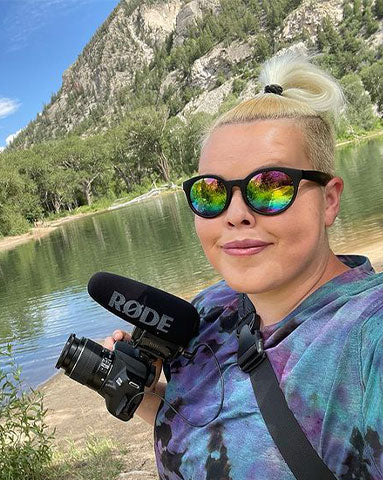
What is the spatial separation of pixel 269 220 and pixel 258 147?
0.17m

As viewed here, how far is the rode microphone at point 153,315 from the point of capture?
57.6 inches

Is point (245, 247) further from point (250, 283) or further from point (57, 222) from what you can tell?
point (57, 222)

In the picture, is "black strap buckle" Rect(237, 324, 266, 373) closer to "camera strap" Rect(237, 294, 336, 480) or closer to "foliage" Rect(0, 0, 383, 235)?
"camera strap" Rect(237, 294, 336, 480)

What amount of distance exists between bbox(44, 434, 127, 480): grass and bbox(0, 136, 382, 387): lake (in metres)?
3.70

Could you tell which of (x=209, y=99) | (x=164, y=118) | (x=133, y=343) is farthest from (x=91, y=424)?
(x=209, y=99)

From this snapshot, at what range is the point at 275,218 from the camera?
1136 mm

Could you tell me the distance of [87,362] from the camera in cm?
160

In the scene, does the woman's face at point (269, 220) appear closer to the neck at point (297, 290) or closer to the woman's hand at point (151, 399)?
the neck at point (297, 290)

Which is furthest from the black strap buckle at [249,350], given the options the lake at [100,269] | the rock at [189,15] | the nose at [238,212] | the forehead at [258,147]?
the rock at [189,15]

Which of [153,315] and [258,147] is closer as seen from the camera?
[258,147]

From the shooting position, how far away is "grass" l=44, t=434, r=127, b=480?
3373 millimetres

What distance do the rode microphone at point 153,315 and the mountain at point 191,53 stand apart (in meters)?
60.0

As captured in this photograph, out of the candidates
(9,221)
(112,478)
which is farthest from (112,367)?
(9,221)

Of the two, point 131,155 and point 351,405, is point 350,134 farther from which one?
point 351,405
